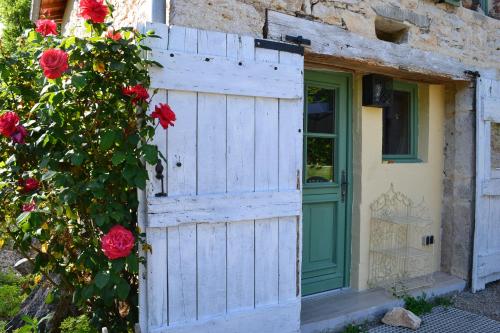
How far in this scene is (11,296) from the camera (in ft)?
12.3

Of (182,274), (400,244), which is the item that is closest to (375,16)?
(400,244)

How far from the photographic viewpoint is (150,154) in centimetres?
224

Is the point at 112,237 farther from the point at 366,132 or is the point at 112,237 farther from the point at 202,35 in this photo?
the point at 366,132

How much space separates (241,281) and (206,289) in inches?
9.6

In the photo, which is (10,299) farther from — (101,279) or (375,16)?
(375,16)

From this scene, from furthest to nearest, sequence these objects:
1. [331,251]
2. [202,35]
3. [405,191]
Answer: [405,191] → [331,251] → [202,35]

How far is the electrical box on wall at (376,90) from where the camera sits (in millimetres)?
4004

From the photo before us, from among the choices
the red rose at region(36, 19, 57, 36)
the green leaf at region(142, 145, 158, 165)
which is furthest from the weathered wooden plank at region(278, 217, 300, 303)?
the red rose at region(36, 19, 57, 36)

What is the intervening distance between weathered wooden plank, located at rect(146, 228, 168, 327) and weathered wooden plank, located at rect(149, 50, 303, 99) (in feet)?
2.80

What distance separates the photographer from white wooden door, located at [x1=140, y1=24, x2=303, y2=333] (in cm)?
258

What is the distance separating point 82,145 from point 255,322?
153 centimetres

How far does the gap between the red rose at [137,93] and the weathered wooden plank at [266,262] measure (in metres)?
1.08

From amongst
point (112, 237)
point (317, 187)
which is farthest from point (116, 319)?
point (317, 187)

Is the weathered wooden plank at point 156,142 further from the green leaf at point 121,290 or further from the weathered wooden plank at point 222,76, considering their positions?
the green leaf at point 121,290
